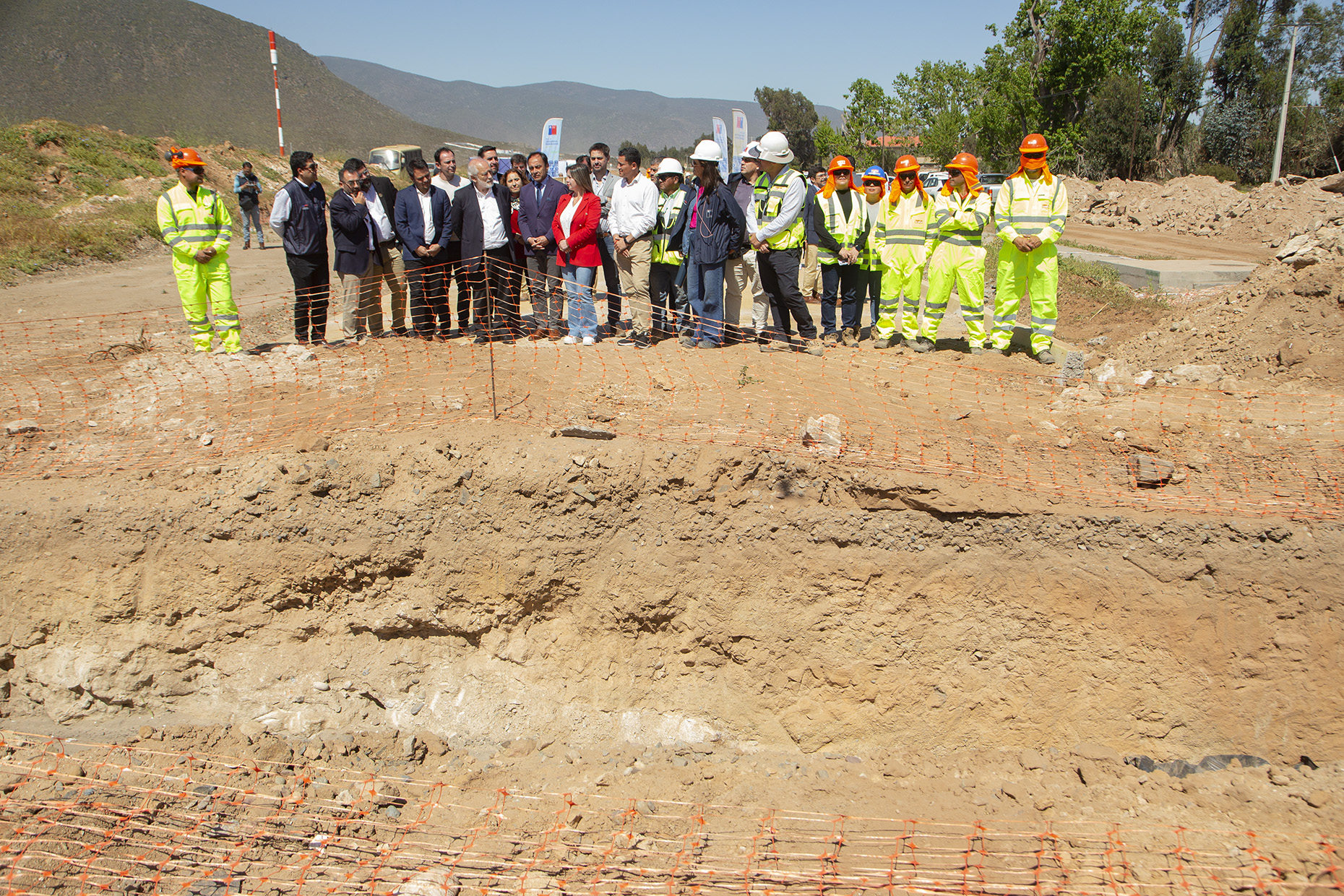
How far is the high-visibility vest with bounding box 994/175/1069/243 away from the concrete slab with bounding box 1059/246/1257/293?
634cm

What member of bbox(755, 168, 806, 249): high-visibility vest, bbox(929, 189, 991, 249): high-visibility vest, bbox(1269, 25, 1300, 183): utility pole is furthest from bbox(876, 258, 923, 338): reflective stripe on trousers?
bbox(1269, 25, 1300, 183): utility pole

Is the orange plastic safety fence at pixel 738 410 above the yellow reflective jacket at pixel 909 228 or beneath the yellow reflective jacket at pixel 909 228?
beneath

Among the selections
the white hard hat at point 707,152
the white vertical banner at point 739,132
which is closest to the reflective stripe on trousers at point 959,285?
the white hard hat at point 707,152

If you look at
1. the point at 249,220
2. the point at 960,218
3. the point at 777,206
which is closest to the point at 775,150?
the point at 777,206

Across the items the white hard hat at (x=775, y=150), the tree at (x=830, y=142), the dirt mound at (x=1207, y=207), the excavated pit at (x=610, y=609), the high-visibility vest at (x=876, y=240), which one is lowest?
the excavated pit at (x=610, y=609)

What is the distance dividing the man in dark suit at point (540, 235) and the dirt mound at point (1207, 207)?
17.0 m

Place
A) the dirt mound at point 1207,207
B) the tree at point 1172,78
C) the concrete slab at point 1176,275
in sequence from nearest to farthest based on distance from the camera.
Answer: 1. the concrete slab at point 1176,275
2. the dirt mound at point 1207,207
3. the tree at point 1172,78

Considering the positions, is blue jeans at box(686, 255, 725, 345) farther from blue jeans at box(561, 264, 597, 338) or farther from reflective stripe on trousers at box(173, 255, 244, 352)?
reflective stripe on trousers at box(173, 255, 244, 352)

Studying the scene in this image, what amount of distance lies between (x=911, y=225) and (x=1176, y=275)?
7864 mm

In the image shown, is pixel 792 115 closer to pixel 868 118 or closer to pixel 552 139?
pixel 868 118

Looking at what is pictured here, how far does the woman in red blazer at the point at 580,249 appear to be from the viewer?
267 inches

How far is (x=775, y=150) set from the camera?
6.69 meters

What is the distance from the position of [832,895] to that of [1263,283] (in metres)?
8.10

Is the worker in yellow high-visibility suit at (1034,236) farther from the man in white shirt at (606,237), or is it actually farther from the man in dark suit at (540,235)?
the man in dark suit at (540,235)
